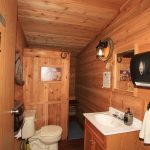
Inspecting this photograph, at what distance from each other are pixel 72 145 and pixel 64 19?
238 centimetres

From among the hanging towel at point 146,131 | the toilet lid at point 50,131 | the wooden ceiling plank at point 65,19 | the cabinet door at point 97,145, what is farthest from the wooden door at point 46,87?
the hanging towel at point 146,131

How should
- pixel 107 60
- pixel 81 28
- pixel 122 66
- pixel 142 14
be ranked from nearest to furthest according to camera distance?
pixel 142 14 < pixel 122 66 < pixel 107 60 < pixel 81 28

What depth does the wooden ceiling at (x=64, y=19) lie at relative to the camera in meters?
1.96

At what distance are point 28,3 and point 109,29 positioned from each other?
1347 mm

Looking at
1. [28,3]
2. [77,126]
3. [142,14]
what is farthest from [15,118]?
[77,126]

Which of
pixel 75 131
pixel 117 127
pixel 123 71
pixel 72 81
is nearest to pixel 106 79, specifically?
pixel 123 71

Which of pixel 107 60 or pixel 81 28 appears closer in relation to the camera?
pixel 107 60

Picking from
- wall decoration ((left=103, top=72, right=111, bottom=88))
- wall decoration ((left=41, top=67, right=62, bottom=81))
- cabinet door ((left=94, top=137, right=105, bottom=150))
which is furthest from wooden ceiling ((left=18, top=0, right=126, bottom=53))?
cabinet door ((left=94, top=137, right=105, bottom=150))

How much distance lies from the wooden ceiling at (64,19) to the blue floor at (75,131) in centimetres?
211

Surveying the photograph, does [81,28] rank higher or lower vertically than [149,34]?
higher

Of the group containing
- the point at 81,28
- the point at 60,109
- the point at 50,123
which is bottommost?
the point at 50,123

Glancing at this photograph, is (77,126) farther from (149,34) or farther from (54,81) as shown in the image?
(149,34)

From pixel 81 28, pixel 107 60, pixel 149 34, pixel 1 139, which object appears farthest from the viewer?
pixel 81 28

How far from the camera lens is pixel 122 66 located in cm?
203
